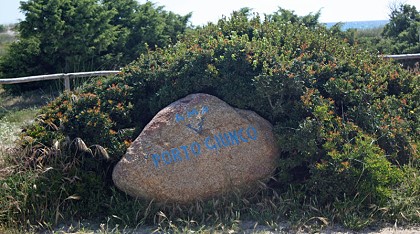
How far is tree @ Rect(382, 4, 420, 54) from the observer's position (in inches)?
497

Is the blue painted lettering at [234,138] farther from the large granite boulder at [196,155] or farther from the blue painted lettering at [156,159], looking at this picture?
the blue painted lettering at [156,159]

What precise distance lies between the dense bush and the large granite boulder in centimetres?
20

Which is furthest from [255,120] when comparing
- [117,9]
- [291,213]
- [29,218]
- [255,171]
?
[117,9]

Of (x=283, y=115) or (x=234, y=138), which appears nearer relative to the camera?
(x=234, y=138)

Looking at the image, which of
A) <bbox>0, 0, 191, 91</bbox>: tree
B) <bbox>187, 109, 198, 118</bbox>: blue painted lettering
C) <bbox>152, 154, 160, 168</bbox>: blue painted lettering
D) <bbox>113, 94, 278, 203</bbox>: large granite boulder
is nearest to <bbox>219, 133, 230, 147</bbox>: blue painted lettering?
<bbox>113, 94, 278, 203</bbox>: large granite boulder

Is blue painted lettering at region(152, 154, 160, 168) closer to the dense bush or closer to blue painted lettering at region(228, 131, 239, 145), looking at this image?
the dense bush

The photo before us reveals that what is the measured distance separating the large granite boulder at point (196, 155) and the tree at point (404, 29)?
8222mm

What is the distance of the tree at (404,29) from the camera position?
497 inches

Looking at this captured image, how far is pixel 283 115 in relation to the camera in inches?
217

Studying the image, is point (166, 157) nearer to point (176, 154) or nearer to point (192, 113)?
point (176, 154)

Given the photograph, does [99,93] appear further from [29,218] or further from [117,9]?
[117,9]

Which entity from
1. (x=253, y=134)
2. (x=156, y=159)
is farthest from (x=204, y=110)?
(x=156, y=159)

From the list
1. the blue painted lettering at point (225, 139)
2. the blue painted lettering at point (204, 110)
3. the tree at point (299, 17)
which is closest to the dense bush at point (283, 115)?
the blue painted lettering at point (204, 110)

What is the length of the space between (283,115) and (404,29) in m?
9.88
